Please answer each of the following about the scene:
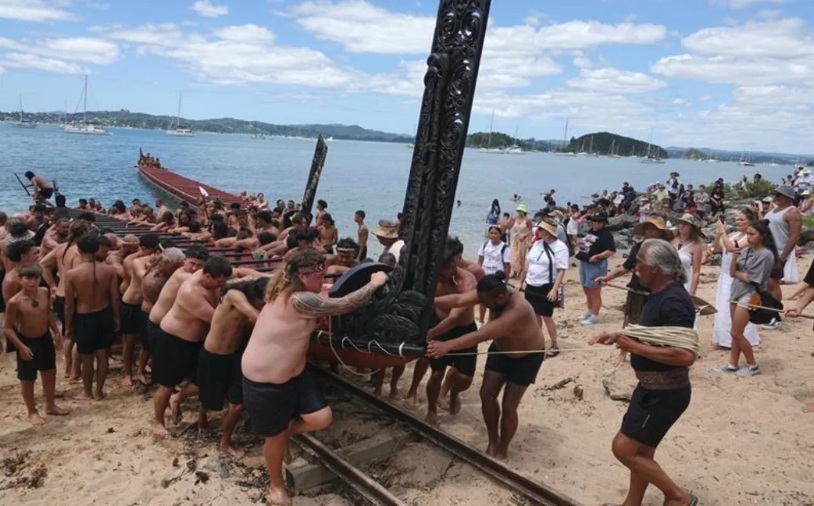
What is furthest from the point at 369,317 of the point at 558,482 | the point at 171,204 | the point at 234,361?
the point at 171,204

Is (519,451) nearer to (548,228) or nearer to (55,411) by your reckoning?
(548,228)

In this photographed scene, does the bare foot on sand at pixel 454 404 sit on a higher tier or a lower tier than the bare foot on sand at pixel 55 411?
higher

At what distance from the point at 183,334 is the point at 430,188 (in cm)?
261

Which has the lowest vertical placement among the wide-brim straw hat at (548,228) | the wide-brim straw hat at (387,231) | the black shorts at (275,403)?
the black shorts at (275,403)

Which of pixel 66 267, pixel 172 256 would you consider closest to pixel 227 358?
pixel 172 256

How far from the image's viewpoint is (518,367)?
4871 millimetres

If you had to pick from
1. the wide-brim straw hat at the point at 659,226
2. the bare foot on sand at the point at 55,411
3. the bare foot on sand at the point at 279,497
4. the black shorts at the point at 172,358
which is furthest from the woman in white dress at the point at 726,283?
the bare foot on sand at the point at 55,411

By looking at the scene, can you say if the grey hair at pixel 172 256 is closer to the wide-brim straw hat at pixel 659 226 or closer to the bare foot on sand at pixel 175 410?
the bare foot on sand at pixel 175 410

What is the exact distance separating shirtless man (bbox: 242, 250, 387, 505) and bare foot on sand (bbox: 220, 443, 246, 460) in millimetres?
908

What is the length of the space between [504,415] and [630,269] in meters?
2.83

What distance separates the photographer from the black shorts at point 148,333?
5.69 m

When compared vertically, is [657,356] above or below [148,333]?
above

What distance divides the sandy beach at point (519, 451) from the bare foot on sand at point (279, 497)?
0.33 feet

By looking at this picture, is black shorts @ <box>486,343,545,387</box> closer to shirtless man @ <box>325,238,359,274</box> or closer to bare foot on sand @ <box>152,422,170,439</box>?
shirtless man @ <box>325,238,359,274</box>
